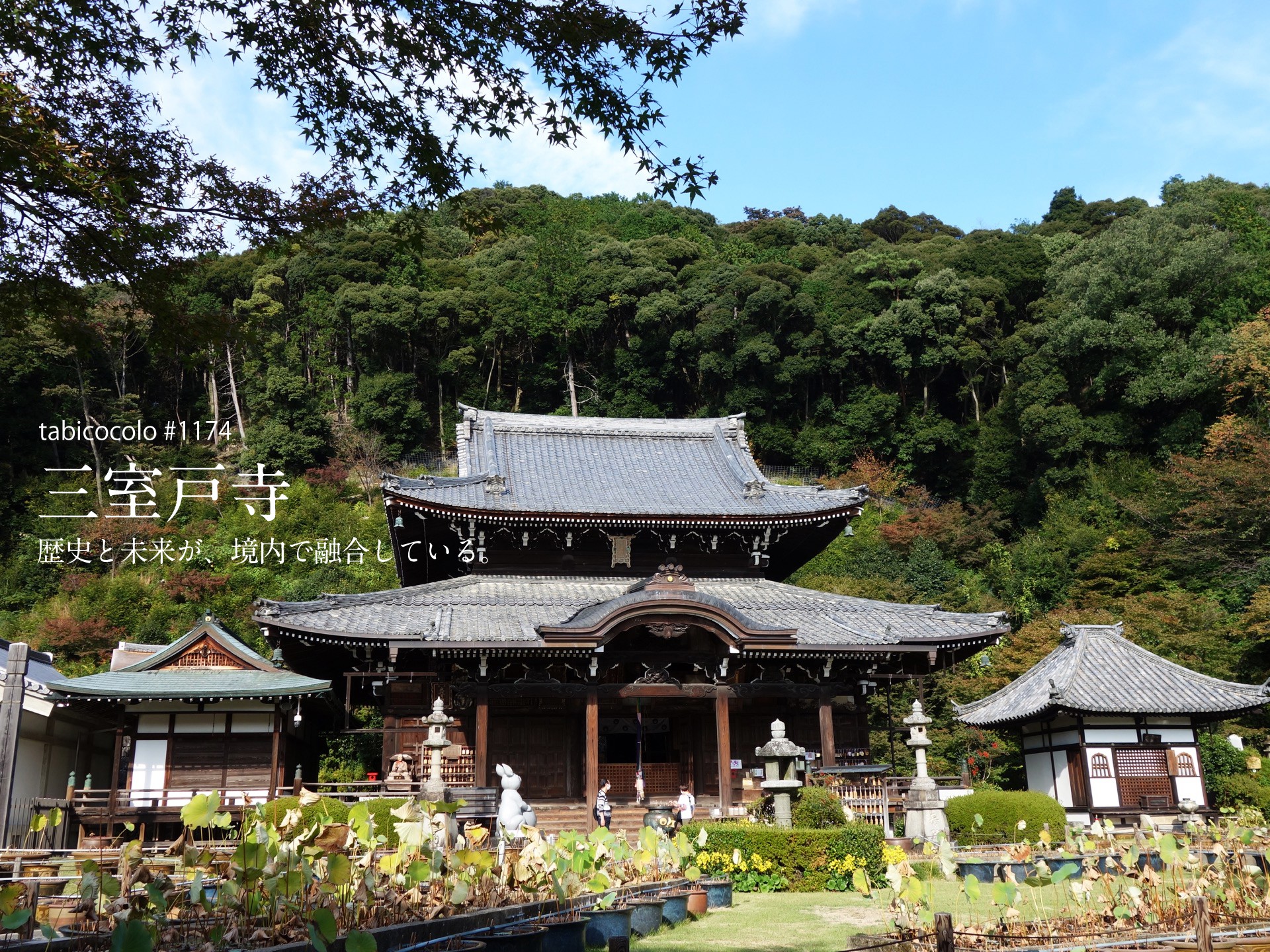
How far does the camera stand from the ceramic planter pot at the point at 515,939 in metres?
6.13

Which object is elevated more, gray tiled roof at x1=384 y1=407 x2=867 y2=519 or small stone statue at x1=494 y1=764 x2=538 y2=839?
gray tiled roof at x1=384 y1=407 x2=867 y2=519

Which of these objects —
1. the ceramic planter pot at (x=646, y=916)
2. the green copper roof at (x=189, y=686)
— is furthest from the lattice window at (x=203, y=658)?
the ceramic planter pot at (x=646, y=916)

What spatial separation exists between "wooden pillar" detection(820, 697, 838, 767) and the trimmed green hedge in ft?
16.4

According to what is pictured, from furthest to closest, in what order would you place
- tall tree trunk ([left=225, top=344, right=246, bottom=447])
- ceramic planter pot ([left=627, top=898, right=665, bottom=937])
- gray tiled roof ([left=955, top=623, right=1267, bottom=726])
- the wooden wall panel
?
tall tree trunk ([left=225, top=344, right=246, bottom=447]), gray tiled roof ([left=955, top=623, right=1267, bottom=726]), the wooden wall panel, ceramic planter pot ([left=627, top=898, right=665, bottom=937])

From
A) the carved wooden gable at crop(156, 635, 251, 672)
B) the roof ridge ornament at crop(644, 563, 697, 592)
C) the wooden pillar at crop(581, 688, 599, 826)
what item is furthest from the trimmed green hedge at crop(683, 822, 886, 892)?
the carved wooden gable at crop(156, 635, 251, 672)

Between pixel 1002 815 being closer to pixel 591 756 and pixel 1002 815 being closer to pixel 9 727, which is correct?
pixel 591 756

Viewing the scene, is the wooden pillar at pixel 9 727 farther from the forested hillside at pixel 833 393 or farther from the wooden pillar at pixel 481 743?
the forested hillside at pixel 833 393

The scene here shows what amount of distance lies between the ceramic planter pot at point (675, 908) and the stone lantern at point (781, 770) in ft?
16.2

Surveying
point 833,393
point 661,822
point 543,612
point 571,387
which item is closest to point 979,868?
point 661,822

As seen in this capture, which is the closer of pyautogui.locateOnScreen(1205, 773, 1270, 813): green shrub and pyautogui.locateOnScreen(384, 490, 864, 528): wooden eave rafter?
pyautogui.locateOnScreen(384, 490, 864, 528): wooden eave rafter

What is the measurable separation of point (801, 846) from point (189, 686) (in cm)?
1409

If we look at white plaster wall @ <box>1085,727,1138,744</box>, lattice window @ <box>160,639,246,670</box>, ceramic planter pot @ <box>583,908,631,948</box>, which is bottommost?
ceramic planter pot @ <box>583,908,631,948</box>

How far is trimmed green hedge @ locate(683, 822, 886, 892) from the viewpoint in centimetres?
1428

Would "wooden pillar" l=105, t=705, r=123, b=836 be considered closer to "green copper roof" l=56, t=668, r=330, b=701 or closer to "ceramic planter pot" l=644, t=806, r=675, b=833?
"green copper roof" l=56, t=668, r=330, b=701
